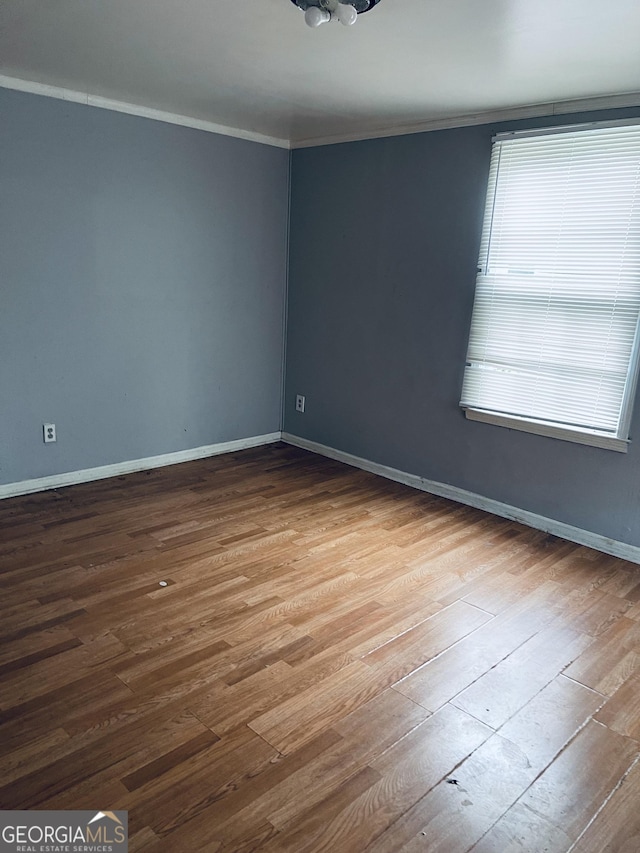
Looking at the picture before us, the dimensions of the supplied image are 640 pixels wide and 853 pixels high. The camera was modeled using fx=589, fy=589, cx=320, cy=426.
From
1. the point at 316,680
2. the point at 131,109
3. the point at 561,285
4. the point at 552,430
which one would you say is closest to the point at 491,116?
the point at 561,285

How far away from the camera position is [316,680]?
2.15 m

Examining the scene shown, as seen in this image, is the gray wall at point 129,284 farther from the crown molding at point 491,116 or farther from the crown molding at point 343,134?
the crown molding at point 491,116

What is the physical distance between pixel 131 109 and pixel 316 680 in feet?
11.6

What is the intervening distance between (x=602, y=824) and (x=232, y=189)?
13.8 ft

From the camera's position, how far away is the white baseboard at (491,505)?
130 inches

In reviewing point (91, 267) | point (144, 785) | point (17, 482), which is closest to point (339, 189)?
point (91, 267)

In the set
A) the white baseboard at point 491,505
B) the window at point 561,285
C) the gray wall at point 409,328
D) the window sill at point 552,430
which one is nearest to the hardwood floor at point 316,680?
the white baseboard at point 491,505

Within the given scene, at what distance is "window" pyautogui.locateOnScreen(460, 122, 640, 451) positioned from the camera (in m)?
3.08

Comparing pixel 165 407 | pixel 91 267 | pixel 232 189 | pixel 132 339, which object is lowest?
pixel 165 407

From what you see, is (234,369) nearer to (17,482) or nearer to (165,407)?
(165,407)

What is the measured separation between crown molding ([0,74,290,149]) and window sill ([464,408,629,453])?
2.56 meters

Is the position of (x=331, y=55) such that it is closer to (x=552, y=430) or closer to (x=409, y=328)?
(x=409, y=328)

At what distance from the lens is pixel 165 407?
14.2ft

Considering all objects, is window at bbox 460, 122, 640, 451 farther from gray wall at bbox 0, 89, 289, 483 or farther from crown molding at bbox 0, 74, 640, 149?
gray wall at bbox 0, 89, 289, 483
